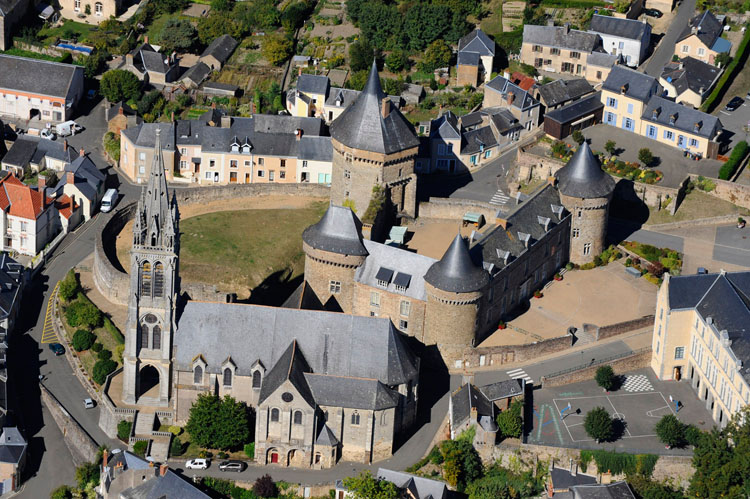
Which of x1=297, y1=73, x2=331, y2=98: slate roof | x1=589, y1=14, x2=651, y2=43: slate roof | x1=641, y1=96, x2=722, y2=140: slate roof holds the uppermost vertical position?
x1=589, y1=14, x2=651, y2=43: slate roof

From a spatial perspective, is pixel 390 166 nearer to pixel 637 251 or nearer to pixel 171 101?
pixel 637 251

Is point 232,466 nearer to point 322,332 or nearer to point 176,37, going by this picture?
point 322,332

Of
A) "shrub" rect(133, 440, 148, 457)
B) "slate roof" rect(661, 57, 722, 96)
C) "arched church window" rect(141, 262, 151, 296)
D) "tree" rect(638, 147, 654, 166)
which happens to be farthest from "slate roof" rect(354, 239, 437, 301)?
"slate roof" rect(661, 57, 722, 96)

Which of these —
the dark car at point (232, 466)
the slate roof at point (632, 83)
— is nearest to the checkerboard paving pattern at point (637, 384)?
the dark car at point (232, 466)

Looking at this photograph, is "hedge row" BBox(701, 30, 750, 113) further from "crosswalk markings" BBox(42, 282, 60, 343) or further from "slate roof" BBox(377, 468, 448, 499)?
"crosswalk markings" BBox(42, 282, 60, 343)

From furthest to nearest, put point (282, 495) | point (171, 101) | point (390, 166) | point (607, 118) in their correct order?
point (171, 101) < point (607, 118) < point (390, 166) < point (282, 495)

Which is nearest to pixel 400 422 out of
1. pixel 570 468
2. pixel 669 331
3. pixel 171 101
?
pixel 570 468
